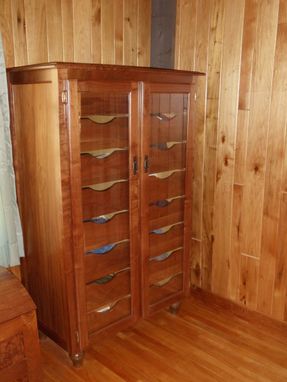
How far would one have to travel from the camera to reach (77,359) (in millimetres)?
2086

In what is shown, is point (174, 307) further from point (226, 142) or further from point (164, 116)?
point (164, 116)

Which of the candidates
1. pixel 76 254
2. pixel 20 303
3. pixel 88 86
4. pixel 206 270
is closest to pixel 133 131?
pixel 88 86

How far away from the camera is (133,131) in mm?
2088

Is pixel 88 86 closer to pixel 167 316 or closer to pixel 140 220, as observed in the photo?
pixel 140 220

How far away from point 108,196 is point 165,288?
802mm

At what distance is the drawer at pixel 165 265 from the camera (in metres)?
2.42

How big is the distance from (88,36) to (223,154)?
3.70 feet

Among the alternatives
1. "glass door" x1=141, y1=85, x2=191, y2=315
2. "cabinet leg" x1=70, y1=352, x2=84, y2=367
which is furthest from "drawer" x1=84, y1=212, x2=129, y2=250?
"cabinet leg" x1=70, y1=352, x2=84, y2=367

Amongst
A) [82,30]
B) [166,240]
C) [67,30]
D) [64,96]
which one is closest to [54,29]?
[67,30]

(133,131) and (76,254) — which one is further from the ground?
(133,131)

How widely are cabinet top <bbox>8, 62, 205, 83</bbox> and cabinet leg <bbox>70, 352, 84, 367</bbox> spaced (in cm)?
143

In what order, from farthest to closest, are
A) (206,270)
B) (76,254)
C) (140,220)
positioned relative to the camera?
(206,270) → (140,220) → (76,254)

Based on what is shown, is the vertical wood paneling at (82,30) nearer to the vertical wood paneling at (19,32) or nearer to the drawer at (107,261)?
the vertical wood paneling at (19,32)

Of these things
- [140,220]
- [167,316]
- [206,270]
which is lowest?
[167,316]
